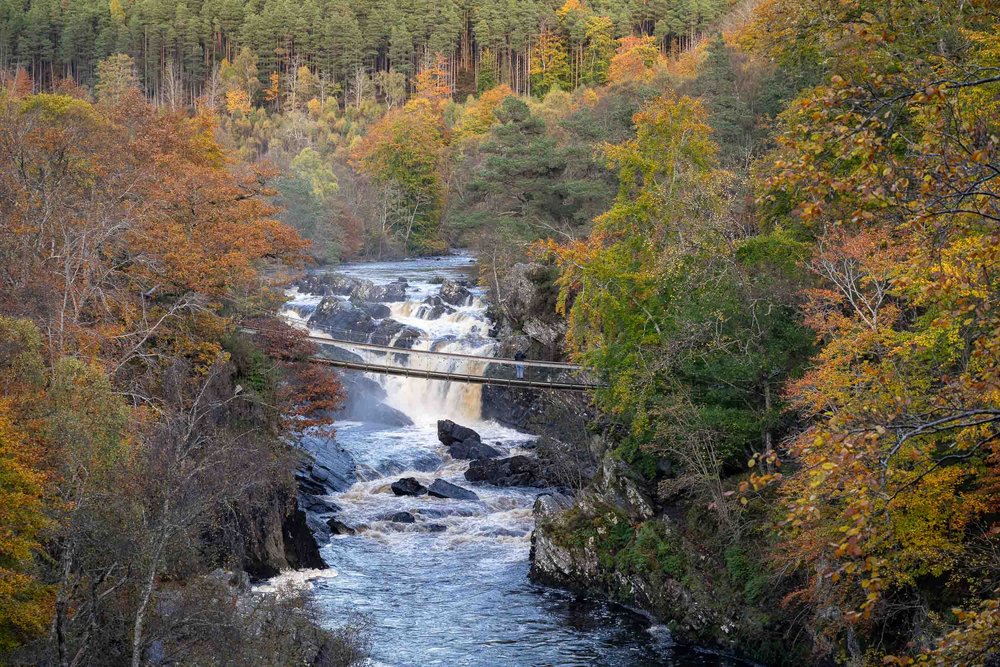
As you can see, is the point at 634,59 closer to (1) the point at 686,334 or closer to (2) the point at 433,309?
(2) the point at 433,309

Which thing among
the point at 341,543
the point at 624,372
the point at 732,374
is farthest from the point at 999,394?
the point at 341,543

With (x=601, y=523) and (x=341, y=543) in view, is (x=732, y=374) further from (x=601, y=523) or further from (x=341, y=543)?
(x=341, y=543)

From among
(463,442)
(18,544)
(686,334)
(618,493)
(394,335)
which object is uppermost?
(686,334)

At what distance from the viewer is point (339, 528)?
2608 cm

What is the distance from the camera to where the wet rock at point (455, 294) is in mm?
44531

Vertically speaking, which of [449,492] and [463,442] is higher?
[463,442]

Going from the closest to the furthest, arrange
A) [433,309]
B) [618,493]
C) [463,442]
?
1. [618,493]
2. [463,442]
3. [433,309]

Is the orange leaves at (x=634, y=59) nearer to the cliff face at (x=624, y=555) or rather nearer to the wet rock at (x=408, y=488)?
the wet rock at (x=408, y=488)

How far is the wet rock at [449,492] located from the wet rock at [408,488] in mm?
300

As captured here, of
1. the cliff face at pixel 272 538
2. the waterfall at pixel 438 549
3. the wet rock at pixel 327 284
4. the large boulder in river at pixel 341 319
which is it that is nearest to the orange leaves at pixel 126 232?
the cliff face at pixel 272 538

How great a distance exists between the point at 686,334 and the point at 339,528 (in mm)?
10833

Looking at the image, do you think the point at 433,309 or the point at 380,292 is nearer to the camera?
the point at 433,309

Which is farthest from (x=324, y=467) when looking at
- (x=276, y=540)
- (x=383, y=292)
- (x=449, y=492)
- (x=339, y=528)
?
(x=383, y=292)

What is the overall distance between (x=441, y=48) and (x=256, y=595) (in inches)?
3512
